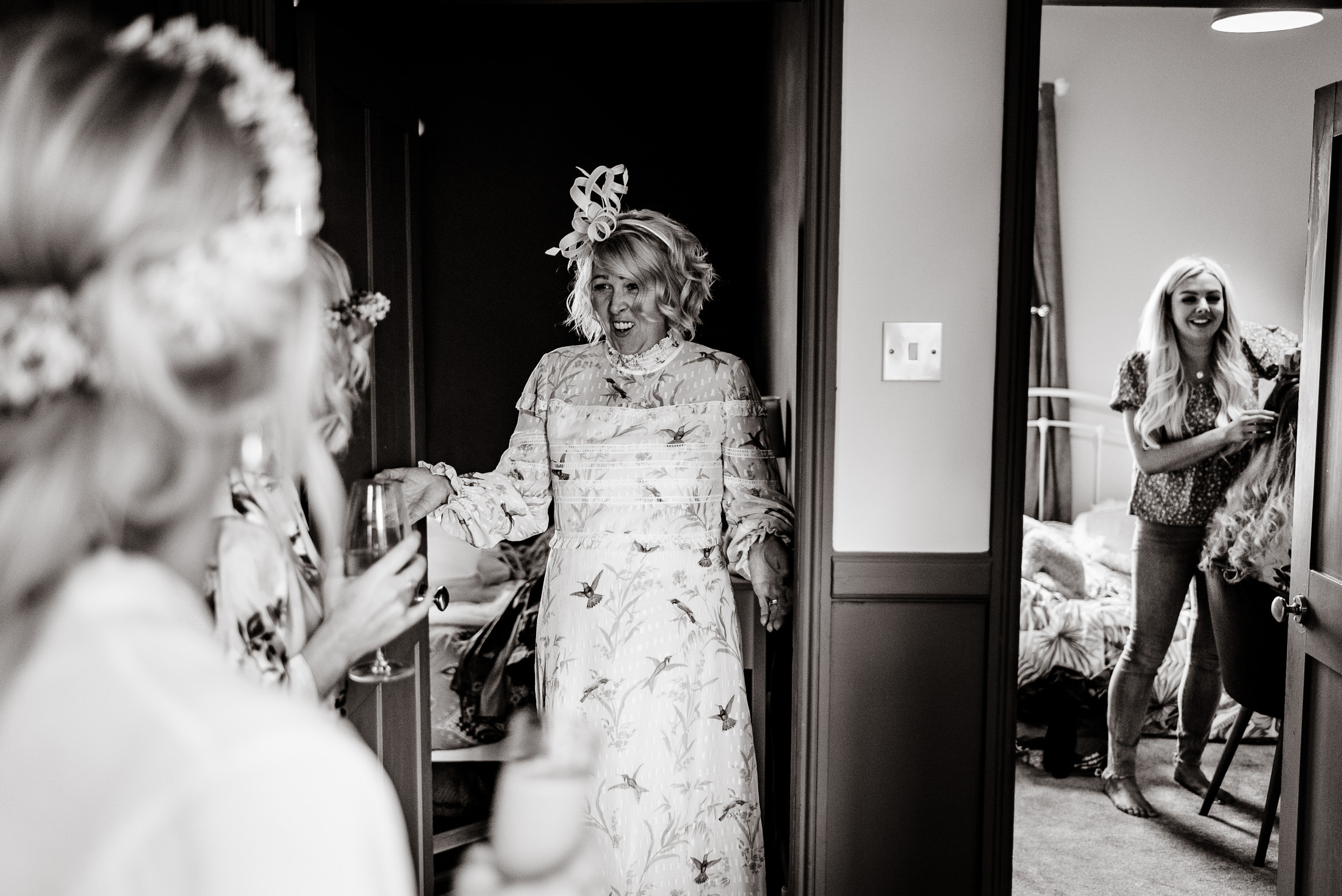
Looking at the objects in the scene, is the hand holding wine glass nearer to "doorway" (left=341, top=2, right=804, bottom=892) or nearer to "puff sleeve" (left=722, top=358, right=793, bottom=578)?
"puff sleeve" (left=722, top=358, right=793, bottom=578)

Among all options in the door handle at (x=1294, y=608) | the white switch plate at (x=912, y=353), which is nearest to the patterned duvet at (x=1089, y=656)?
the door handle at (x=1294, y=608)

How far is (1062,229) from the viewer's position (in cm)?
547

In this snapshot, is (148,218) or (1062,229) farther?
(1062,229)

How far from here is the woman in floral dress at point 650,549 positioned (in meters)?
2.23

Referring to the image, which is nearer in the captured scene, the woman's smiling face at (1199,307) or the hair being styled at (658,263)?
the hair being styled at (658,263)

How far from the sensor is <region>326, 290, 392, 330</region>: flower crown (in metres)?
1.44

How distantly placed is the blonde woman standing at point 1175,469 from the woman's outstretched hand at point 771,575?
1535 millimetres

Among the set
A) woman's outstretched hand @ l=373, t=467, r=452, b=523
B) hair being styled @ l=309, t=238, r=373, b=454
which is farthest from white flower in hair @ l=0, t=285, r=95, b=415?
woman's outstretched hand @ l=373, t=467, r=452, b=523

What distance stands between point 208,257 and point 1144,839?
3226 millimetres

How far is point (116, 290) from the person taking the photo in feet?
1.79

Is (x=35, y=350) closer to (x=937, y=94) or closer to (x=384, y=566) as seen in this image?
(x=384, y=566)

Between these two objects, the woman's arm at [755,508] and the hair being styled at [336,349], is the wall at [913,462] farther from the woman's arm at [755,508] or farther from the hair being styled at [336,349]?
the hair being styled at [336,349]

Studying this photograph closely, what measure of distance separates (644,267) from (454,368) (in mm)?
2354

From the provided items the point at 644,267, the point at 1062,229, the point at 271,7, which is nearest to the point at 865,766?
the point at 644,267
